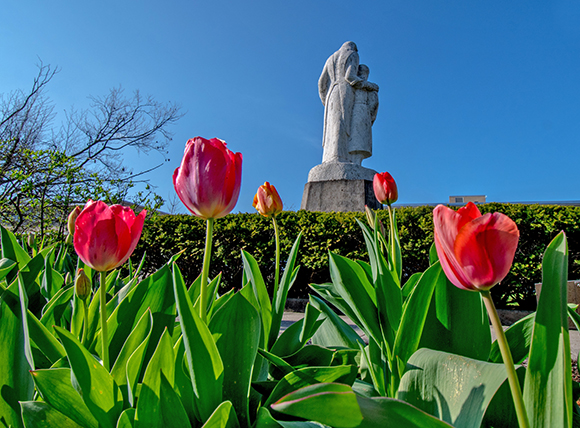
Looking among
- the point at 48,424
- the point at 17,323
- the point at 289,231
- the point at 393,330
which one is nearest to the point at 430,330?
the point at 393,330

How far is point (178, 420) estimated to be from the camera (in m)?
0.58

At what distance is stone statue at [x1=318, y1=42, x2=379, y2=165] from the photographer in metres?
8.50

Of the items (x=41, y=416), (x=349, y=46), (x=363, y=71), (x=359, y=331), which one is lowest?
(x=359, y=331)

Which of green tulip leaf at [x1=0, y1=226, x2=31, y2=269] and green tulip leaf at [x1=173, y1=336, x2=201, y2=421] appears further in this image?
green tulip leaf at [x1=0, y1=226, x2=31, y2=269]

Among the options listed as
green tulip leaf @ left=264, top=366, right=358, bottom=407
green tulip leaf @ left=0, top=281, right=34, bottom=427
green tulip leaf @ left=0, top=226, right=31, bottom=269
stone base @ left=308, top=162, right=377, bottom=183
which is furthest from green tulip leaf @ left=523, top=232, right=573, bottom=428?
stone base @ left=308, top=162, right=377, bottom=183

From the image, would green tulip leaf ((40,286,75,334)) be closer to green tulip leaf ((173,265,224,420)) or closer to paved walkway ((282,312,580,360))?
green tulip leaf ((173,265,224,420))

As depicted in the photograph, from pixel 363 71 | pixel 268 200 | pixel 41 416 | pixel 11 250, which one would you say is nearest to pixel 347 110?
pixel 363 71

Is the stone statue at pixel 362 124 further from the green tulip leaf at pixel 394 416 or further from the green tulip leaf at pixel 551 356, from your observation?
the green tulip leaf at pixel 394 416

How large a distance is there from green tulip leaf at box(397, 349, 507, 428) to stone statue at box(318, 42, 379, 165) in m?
7.96

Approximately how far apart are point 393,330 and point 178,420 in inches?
22.5

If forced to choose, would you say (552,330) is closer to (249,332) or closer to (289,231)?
(249,332)

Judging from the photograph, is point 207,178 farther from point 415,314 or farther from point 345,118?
point 345,118

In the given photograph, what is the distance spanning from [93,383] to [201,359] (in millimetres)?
192

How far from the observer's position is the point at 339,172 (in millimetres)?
7633
